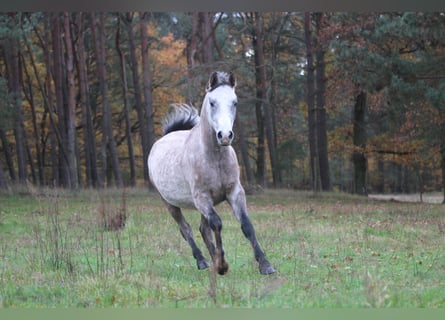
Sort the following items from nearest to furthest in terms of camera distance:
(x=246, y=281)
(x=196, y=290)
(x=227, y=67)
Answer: (x=196, y=290)
(x=246, y=281)
(x=227, y=67)

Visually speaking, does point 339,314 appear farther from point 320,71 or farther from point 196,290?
point 320,71

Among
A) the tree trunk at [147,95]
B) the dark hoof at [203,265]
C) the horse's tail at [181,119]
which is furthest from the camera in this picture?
the tree trunk at [147,95]

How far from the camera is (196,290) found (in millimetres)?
4617

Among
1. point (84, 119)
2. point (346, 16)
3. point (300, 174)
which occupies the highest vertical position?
point (346, 16)

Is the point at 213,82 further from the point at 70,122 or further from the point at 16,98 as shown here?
the point at 16,98

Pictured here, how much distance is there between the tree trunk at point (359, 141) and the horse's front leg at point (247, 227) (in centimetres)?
1460

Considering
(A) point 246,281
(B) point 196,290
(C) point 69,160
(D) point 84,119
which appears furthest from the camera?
(D) point 84,119

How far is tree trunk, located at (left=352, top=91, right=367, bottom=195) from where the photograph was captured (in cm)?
1978

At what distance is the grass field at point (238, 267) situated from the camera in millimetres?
4285

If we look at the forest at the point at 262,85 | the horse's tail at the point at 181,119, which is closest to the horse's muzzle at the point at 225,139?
the horse's tail at the point at 181,119

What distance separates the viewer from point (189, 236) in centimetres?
654

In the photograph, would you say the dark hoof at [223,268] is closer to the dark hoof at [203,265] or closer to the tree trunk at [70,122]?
the dark hoof at [203,265]

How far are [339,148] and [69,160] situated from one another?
10060 mm

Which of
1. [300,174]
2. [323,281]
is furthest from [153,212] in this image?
[300,174]
